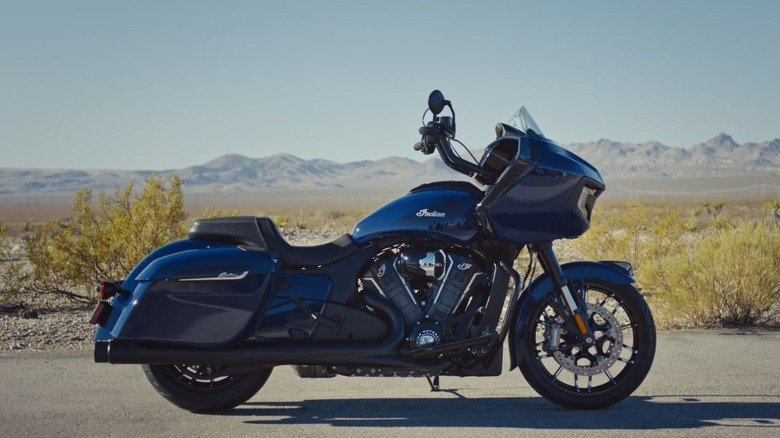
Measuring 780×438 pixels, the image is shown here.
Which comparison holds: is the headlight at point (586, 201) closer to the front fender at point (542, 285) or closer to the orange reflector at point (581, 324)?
the front fender at point (542, 285)

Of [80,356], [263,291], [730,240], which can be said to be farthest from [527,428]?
[730,240]

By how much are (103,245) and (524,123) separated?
9168 mm

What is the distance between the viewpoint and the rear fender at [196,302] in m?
5.86

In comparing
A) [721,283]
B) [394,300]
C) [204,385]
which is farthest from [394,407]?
[721,283]

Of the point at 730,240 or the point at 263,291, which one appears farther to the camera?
the point at 730,240

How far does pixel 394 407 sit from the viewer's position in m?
6.19

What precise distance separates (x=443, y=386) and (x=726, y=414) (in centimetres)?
209

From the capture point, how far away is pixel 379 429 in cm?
565

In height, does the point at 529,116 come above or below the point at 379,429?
above

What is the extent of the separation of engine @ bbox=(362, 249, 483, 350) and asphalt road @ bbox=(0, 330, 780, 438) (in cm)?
69

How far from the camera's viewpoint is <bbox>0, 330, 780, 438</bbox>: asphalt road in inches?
221

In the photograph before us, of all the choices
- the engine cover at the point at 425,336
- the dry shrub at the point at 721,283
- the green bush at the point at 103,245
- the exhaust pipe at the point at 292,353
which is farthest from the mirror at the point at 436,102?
the green bush at the point at 103,245

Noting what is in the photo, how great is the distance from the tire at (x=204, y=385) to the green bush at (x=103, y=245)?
296 inches

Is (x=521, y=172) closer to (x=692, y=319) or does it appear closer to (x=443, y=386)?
(x=443, y=386)
